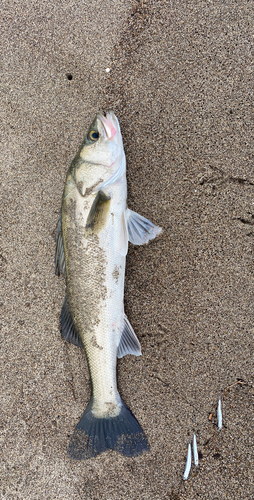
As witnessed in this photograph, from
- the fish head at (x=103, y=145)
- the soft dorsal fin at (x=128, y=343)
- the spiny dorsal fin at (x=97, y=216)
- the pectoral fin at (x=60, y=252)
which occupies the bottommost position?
the soft dorsal fin at (x=128, y=343)

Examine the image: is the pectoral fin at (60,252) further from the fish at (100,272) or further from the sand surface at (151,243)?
the sand surface at (151,243)

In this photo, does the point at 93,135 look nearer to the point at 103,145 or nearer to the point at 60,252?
the point at 103,145

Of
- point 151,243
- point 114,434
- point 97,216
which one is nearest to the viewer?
point 97,216

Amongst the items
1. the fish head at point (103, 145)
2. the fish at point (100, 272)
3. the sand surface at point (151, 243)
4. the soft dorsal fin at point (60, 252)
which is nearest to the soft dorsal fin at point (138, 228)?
the fish at point (100, 272)

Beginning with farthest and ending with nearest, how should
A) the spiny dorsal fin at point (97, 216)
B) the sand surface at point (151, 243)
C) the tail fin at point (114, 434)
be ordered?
the sand surface at point (151, 243) < the tail fin at point (114, 434) < the spiny dorsal fin at point (97, 216)

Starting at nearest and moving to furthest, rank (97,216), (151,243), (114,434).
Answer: (97,216), (114,434), (151,243)

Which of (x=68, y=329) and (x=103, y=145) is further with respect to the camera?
(x=68, y=329)

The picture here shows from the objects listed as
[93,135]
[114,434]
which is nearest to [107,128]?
[93,135]
